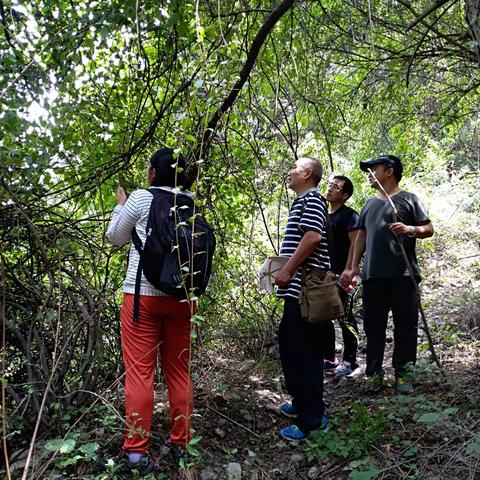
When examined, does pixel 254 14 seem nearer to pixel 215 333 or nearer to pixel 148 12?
pixel 148 12

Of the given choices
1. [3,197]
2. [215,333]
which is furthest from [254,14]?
[215,333]

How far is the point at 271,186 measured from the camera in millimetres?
4617

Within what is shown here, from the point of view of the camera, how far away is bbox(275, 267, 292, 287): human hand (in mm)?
3105

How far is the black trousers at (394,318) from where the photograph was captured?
11.9 feet

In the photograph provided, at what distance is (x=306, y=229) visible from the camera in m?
3.05

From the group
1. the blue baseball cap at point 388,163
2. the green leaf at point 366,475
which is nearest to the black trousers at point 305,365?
the green leaf at point 366,475

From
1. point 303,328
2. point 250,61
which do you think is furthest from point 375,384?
point 250,61

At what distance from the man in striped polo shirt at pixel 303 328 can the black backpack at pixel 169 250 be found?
70 centimetres

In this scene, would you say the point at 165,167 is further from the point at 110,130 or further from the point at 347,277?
the point at 347,277

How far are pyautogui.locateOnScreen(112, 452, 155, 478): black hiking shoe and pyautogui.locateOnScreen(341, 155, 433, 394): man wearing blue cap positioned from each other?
1890 millimetres

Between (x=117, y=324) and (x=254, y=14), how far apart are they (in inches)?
94.7

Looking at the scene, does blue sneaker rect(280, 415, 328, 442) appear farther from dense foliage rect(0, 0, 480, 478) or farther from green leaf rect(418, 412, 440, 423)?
dense foliage rect(0, 0, 480, 478)

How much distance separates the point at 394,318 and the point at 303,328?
95 centimetres

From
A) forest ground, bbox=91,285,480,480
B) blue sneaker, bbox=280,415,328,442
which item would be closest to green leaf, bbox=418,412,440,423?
forest ground, bbox=91,285,480,480
